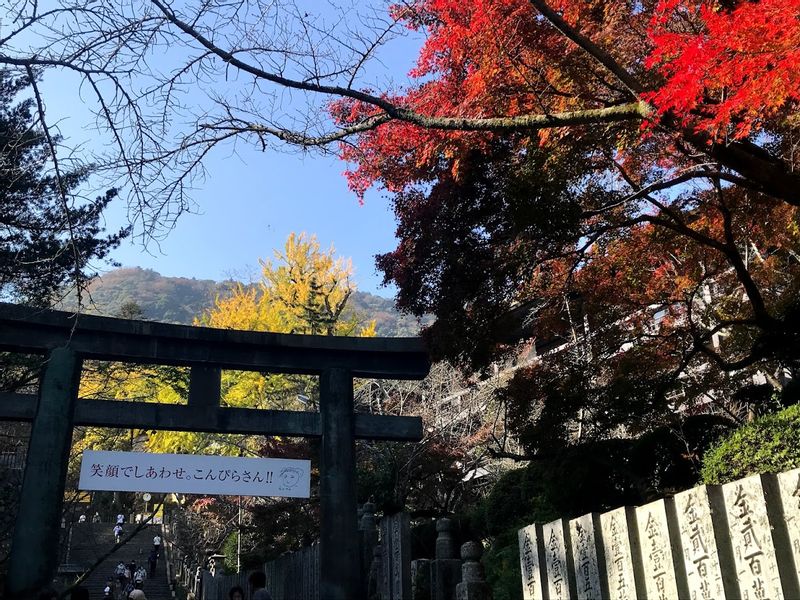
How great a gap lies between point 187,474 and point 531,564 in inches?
299

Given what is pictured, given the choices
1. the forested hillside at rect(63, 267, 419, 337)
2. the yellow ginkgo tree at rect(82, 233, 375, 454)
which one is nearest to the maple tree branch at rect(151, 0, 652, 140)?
the yellow ginkgo tree at rect(82, 233, 375, 454)

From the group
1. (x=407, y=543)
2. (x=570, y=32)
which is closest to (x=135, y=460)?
(x=407, y=543)

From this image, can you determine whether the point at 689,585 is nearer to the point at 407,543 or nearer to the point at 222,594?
the point at 407,543

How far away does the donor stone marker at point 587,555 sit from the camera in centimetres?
513

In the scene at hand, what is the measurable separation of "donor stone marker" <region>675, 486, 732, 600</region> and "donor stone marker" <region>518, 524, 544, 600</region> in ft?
5.97

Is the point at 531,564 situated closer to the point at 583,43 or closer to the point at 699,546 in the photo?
the point at 699,546

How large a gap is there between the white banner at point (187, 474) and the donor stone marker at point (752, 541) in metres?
9.42

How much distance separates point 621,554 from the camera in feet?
16.1

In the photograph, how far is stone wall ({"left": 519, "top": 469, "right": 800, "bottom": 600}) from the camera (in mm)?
3807

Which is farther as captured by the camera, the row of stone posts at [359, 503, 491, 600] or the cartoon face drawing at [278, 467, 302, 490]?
the cartoon face drawing at [278, 467, 302, 490]

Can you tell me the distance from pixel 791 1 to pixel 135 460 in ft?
36.6

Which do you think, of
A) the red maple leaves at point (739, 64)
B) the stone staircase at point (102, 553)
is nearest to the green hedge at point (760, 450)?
the red maple leaves at point (739, 64)

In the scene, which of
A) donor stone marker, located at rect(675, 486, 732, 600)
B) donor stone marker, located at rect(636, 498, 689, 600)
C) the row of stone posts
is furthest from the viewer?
the row of stone posts

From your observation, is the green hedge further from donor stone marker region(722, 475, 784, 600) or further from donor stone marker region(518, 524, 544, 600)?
donor stone marker region(722, 475, 784, 600)
